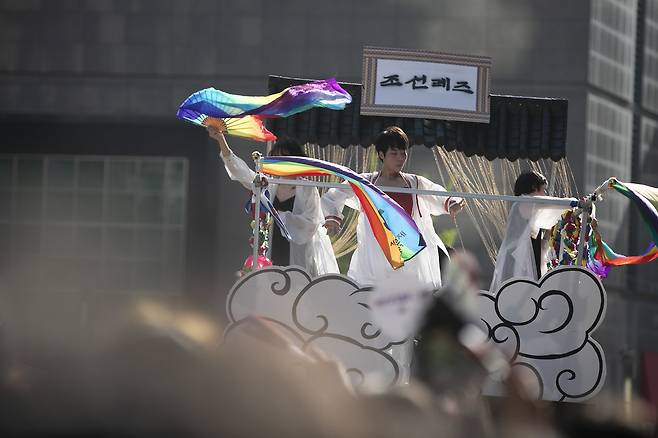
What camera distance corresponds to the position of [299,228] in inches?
319

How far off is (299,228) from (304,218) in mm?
69

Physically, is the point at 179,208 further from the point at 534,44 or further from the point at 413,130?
the point at 413,130

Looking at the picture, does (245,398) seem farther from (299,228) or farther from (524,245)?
(524,245)

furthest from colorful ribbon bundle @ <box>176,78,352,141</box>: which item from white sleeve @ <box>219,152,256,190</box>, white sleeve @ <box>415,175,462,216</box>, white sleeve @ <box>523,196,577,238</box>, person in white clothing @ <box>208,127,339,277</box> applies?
white sleeve @ <box>523,196,577,238</box>

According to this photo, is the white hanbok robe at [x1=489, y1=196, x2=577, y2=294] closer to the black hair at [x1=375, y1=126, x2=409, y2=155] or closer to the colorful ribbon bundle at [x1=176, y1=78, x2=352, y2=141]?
the black hair at [x1=375, y1=126, x2=409, y2=155]

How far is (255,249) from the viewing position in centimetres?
701

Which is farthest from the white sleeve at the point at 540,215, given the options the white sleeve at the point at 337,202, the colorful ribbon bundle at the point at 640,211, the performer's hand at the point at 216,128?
the performer's hand at the point at 216,128

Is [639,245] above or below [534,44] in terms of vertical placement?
below

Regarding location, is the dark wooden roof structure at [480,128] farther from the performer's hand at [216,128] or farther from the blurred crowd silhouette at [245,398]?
the blurred crowd silhouette at [245,398]

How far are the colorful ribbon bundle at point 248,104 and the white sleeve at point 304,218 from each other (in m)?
0.64

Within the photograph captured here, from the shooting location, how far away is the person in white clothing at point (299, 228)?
26.6 feet

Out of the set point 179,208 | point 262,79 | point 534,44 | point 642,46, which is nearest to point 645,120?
point 642,46

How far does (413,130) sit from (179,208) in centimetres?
760

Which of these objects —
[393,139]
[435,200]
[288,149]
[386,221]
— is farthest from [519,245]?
[288,149]
